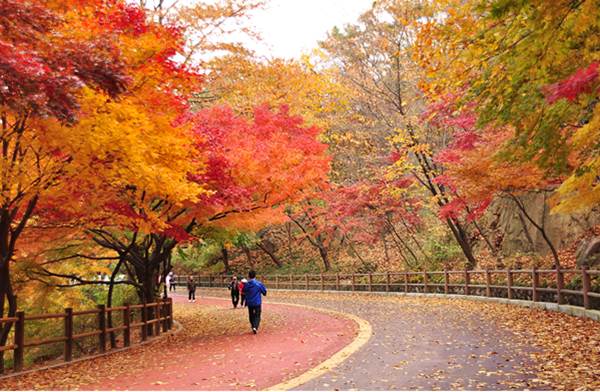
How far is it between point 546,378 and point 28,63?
8596 millimetres

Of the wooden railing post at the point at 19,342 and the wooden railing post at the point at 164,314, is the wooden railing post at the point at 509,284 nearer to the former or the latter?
the wooden railing post at the point at 164,314

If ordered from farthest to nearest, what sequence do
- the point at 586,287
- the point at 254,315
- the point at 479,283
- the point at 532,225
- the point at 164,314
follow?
1. the point at 532,225
2. the point at 479,283
3. the point at 164,314
4. the point at 254,315
5. the point at 586,287

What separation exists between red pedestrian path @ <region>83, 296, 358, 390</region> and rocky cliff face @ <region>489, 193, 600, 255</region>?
1196 centimetres

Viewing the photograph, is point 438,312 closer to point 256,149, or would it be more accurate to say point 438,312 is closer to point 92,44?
point 256,149

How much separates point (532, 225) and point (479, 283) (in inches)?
227

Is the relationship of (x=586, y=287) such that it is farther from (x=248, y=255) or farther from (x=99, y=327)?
(x=248, y=255)

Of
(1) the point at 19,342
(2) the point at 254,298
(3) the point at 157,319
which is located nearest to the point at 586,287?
(2) the point at 254,298

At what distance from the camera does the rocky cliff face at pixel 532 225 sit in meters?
20.8

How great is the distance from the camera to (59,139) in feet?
29.5

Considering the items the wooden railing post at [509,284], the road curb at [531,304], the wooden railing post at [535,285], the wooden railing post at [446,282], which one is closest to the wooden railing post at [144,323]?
the road curb at [531,304]

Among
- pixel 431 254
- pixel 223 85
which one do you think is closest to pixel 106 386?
pixel 223 85

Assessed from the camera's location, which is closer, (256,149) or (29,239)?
(29,239)

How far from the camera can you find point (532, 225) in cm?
2384

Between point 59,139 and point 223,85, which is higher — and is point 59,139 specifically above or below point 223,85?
below
